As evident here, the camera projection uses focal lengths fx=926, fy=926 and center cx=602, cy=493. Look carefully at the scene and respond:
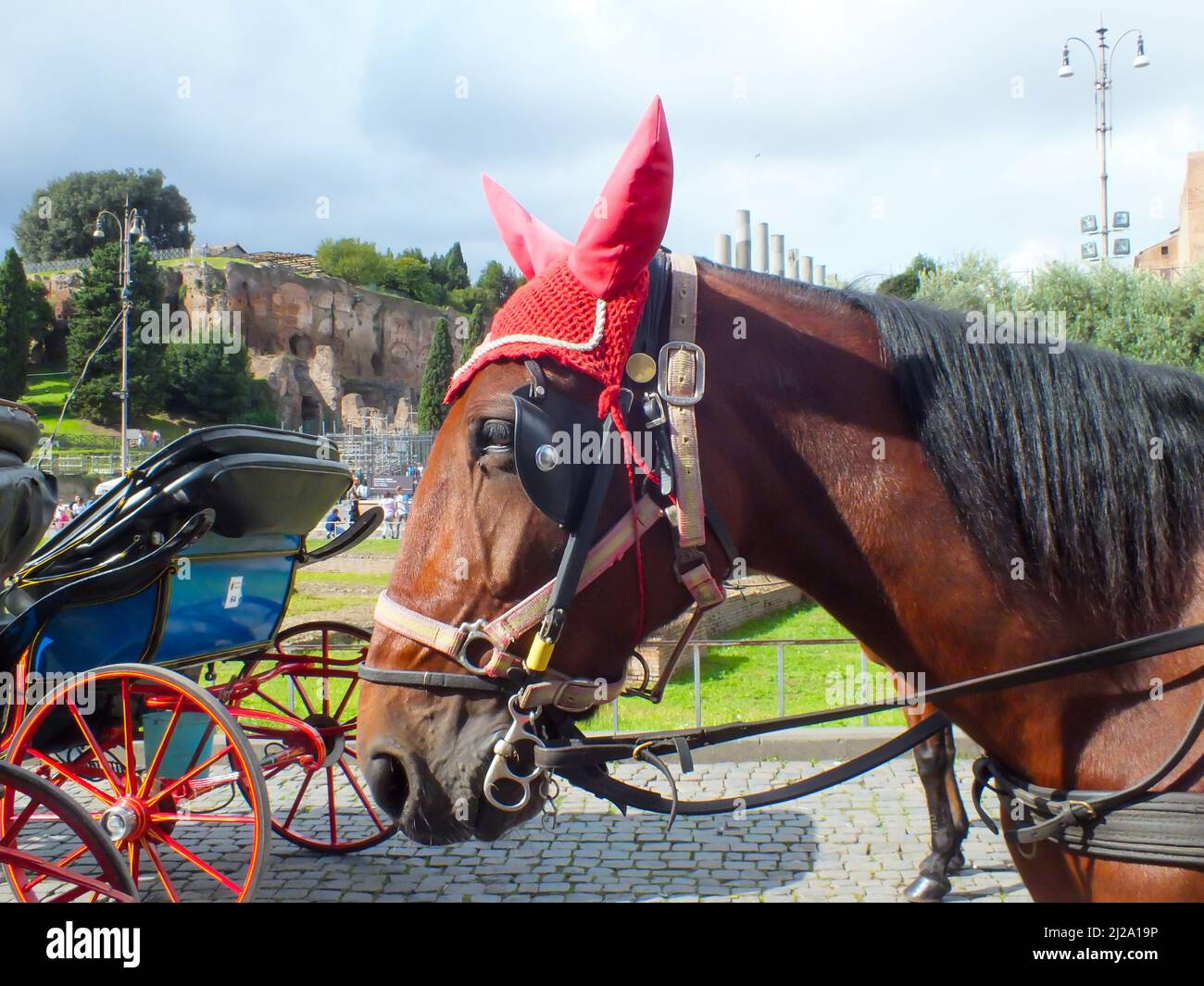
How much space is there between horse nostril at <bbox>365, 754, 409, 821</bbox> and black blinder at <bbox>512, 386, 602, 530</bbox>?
1.85 ft

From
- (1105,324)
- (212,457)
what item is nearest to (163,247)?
(1105,324)

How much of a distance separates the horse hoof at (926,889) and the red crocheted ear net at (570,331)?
3.81 meters

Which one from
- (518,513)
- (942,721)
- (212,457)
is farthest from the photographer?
(212,457)

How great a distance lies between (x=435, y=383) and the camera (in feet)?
179

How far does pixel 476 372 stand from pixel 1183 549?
1.43 meters

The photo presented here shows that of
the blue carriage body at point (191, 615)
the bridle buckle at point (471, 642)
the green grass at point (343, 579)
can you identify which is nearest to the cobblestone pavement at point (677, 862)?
the blue carriage body at point (191, 615)

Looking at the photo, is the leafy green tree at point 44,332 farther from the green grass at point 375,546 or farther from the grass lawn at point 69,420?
the green grass at point 375,546

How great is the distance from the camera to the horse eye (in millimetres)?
1720

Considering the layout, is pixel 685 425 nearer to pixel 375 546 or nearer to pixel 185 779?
pixel 185 779

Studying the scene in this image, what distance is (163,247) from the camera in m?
75.5

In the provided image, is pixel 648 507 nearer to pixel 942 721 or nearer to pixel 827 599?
pixel 827 599

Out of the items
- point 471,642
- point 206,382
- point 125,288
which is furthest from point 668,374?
point 206,382

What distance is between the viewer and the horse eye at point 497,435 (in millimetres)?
1720

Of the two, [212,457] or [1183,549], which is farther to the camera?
[212,457]
